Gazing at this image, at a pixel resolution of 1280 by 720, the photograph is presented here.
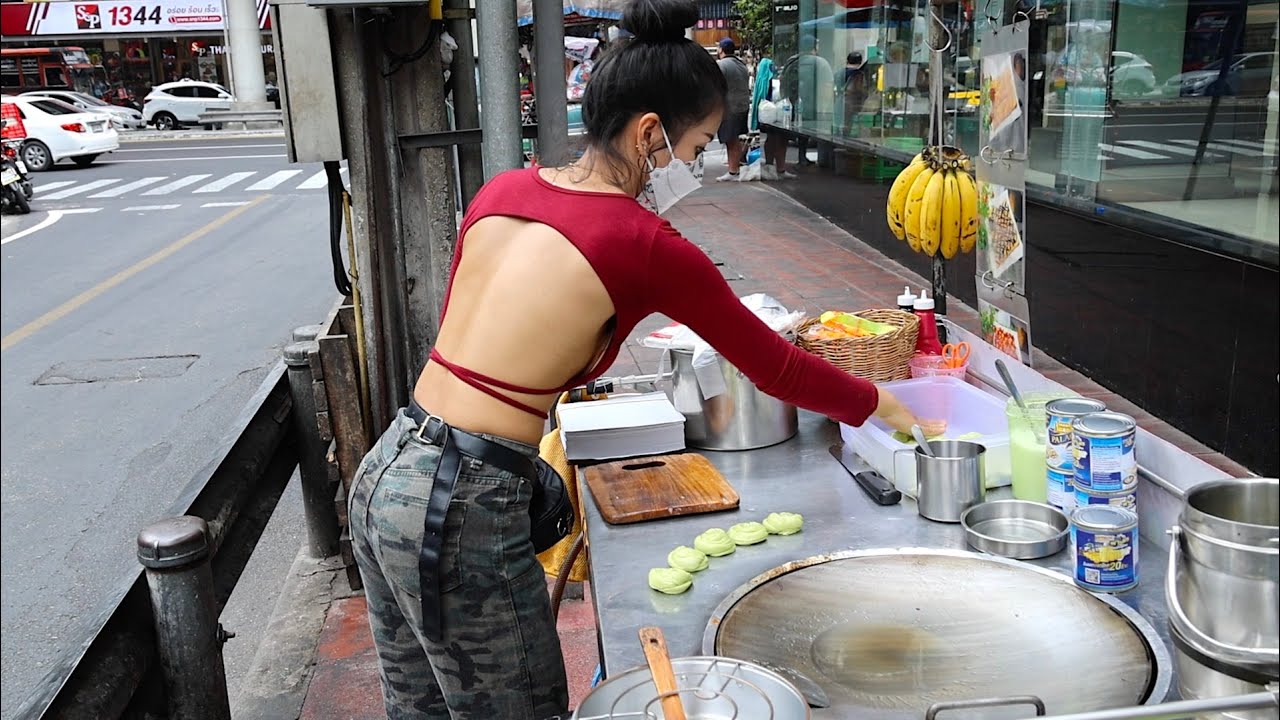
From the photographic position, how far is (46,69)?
3228 centimetres

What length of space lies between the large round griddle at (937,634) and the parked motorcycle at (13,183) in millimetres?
13043

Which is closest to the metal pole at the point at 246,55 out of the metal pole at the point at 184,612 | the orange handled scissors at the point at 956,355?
the metal pole at the point at 184,612

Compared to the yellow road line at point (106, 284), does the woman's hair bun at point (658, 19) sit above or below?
above

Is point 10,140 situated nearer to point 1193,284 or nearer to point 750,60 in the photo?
point 750,60

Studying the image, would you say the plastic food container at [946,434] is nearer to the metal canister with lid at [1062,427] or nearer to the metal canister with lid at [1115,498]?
the metal canister with lid at [1062,427]

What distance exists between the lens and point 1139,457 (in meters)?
2.11

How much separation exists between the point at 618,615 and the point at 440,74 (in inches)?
103

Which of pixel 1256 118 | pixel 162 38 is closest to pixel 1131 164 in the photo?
pixel 1256 118

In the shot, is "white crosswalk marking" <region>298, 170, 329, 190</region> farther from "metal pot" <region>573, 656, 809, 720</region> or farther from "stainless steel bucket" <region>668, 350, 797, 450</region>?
"metal pot" <region>573, 656, 809, 720</region>

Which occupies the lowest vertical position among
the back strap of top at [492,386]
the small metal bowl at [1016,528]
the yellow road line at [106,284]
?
the yellow road line at [106,284]

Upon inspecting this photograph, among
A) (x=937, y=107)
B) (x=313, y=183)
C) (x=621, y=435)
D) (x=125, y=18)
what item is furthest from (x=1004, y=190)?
(x=125, y=18)

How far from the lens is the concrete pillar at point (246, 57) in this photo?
29734 mm

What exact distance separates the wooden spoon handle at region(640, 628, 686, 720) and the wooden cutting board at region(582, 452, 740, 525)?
0.83 m

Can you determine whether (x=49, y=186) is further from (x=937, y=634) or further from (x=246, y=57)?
(x=937, y=634)
